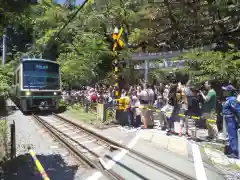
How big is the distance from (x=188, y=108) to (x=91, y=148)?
Answer: 3.38 metres

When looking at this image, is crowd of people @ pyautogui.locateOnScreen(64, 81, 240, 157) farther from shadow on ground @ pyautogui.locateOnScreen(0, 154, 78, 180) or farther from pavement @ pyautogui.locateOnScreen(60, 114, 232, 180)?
shadow on ground @ pyautogui.locateOnScreen(0, 154, 78, 180)

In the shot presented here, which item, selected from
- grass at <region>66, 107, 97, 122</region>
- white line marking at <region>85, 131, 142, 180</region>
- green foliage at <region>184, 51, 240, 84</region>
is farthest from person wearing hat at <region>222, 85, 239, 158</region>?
grass at <region>66, 107, 97, 122</region>

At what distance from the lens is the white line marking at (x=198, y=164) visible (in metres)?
7.08

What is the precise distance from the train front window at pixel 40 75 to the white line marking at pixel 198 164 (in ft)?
41.1

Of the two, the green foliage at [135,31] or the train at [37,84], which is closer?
the green foliage at [135,31]

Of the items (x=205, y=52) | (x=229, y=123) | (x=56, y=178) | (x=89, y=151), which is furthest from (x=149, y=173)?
(x=205, y=52)

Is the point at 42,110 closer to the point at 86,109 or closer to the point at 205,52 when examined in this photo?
the point at 86,109

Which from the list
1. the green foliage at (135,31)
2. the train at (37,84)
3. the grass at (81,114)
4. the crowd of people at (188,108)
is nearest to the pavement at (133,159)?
the crowd of people at (188,108)

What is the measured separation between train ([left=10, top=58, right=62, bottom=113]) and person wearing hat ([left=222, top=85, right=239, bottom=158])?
13.4 meters

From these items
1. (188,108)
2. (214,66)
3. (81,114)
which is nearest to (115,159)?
(188,108)

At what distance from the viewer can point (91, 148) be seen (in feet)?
35.3

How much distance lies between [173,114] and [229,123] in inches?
116

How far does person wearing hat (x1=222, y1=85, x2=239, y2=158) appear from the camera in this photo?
849 cm

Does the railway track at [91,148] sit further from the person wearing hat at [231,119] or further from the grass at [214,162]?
the person wearing hat at [231,119]
